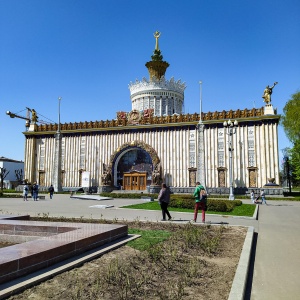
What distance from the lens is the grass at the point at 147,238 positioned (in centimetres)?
804

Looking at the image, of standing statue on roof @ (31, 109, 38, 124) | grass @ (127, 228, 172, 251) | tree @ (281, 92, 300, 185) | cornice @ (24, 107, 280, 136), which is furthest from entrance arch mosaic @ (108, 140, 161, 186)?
grass @ (127, 228, 172, 251)

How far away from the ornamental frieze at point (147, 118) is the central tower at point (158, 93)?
369cm

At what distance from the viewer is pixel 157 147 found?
39.7 meters

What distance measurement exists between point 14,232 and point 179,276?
5.32 m

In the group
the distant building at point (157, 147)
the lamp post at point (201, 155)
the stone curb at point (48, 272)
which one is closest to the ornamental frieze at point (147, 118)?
the distant building at point (157, 147)

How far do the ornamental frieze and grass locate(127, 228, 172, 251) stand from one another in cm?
2895

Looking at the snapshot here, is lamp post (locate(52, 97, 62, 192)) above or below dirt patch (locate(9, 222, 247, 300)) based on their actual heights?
above

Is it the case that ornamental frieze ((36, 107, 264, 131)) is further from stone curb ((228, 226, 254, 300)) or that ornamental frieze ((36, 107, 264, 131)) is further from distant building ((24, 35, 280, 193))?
stone curb ((228, 226, 254, 300))

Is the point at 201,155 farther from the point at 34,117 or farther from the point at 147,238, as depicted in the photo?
the point at 147,238

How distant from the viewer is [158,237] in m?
9.38

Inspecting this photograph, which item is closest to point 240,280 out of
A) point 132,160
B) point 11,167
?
point 132,160

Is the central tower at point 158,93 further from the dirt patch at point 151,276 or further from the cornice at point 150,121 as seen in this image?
Result: the dirt patch at point 151,276

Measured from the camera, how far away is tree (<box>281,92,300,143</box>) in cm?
3850

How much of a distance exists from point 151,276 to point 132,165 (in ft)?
119
